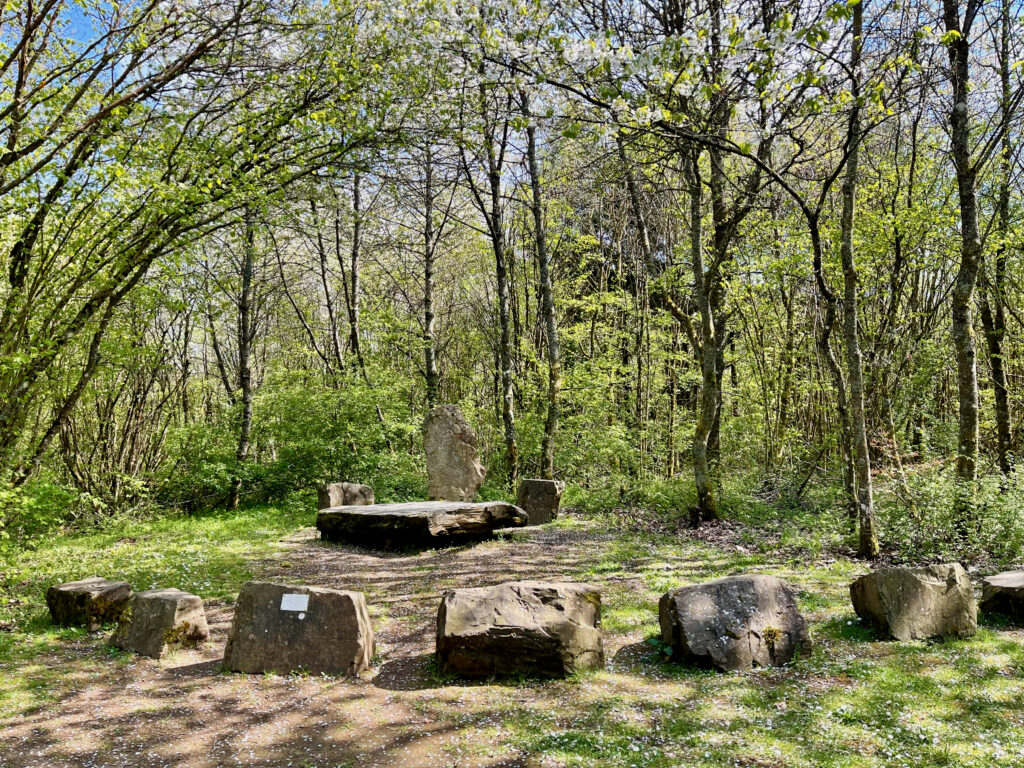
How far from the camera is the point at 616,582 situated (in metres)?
7.32

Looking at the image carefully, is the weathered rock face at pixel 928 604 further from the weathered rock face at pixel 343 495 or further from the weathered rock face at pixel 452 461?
the weathered rock face at pixel 343 495

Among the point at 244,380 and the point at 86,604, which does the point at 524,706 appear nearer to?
the point at 86,604

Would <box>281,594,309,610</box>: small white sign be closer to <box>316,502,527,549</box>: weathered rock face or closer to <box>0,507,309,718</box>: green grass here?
<box>0,507,309,718</box>: green grass

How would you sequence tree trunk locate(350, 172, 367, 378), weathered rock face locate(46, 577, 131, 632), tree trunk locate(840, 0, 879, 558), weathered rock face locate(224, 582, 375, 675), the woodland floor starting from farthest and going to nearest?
tree trunk locate(350, 172, 367, 378) < tree trunk locate(840, 0, 879, 558) < weathered rock face locate(46, 577, 131, 632) < weathered rock face locate(224, 582, 375, 675) < the woodland floor

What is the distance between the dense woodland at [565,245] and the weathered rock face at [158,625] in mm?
1965

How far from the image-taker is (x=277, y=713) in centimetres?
424

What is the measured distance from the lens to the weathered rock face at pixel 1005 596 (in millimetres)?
5348

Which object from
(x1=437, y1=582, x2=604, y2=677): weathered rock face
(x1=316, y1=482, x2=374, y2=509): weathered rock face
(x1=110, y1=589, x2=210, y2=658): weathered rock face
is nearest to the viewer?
(x1=437, y1=582, x2=604, y2=677): weathered rock face

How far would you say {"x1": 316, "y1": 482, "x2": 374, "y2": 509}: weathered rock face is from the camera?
12.1 m

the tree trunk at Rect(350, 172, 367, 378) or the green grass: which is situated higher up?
the tree trunk at Rect(350, 172, 367, 378)

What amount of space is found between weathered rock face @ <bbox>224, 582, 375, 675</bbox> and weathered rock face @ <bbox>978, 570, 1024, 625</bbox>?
5.31 meters

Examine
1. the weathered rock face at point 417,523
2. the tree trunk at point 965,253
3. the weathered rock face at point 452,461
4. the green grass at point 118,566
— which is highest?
the tree trunk at point 965,253

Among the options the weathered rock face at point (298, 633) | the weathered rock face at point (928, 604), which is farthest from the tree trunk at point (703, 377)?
the weathered rock face at point (298, 633)

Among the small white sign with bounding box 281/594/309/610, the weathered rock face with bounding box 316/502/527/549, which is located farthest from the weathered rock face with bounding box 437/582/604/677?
the weathered rock face with bounding box 316/502/527/549
